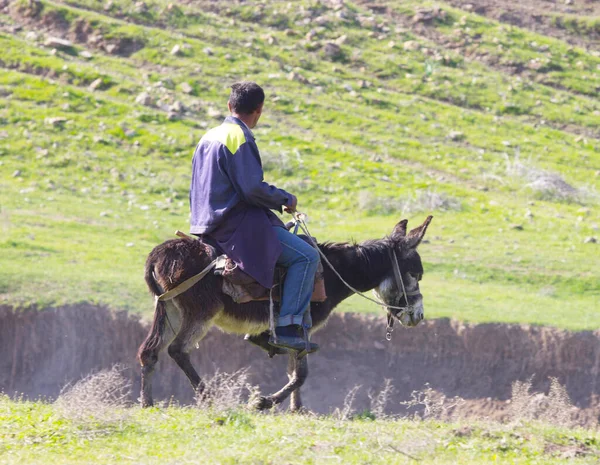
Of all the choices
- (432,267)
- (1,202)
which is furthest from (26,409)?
(1,202)

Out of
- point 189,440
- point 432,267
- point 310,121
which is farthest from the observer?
point 310,121

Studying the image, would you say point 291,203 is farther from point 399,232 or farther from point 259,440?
point 259,440

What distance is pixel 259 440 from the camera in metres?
6.73

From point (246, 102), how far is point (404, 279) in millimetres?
2550

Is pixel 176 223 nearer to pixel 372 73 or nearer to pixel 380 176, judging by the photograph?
pixel 380 176

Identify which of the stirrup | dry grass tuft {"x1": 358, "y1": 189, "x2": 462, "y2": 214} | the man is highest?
the man

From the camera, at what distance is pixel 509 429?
7.48m

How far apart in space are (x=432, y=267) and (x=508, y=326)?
328 centimetres

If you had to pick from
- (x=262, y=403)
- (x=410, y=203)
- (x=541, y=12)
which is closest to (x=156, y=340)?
(x=262, y=403)

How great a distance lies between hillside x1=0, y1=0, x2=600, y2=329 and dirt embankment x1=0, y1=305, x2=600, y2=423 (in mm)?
441

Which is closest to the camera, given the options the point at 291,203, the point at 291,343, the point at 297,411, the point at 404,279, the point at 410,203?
the point at 291,203

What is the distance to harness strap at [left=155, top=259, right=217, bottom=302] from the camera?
314 inches

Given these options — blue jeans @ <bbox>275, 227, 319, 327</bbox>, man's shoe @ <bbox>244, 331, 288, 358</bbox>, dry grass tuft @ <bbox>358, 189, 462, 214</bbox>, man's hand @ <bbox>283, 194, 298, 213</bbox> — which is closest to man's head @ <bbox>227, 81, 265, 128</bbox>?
man's hand @ <bbox>283, 194, 298, 213</bbox>

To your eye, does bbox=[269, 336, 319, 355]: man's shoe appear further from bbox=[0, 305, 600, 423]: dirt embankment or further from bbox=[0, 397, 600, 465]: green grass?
bbox=[0, 305, 600, 423]: dirt embankment
